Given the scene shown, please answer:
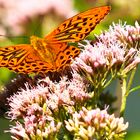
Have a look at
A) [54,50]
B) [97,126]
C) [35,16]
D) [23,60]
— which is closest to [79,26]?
[54,50]

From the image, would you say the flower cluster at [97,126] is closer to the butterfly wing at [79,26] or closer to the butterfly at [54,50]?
the butterfly at [54,50]

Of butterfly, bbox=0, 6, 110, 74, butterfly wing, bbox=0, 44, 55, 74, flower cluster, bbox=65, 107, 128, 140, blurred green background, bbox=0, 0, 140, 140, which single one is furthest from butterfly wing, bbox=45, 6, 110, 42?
blurred green background, bbox=0, 0, 140, 140

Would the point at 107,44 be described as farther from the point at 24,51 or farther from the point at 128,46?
the point at 24,51

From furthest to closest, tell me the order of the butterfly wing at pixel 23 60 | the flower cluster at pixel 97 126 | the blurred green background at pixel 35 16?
the blurred green background at pixel 35 16 → the butterfly wing at pixel 23 60 → the flower cluster at pixel 97 126

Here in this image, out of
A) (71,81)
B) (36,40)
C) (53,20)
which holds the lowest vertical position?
(71,81)

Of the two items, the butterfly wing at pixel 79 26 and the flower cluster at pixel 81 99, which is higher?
the butterfly wing at pixel 79 26

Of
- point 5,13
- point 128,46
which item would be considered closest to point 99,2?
point 5,13

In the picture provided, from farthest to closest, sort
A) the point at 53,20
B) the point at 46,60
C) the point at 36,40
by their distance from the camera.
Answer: the point at 53,20, the point at 36,40, the point at 46,60

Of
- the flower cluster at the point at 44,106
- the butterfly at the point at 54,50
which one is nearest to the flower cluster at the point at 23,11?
the butterfly at the point at 54,50
